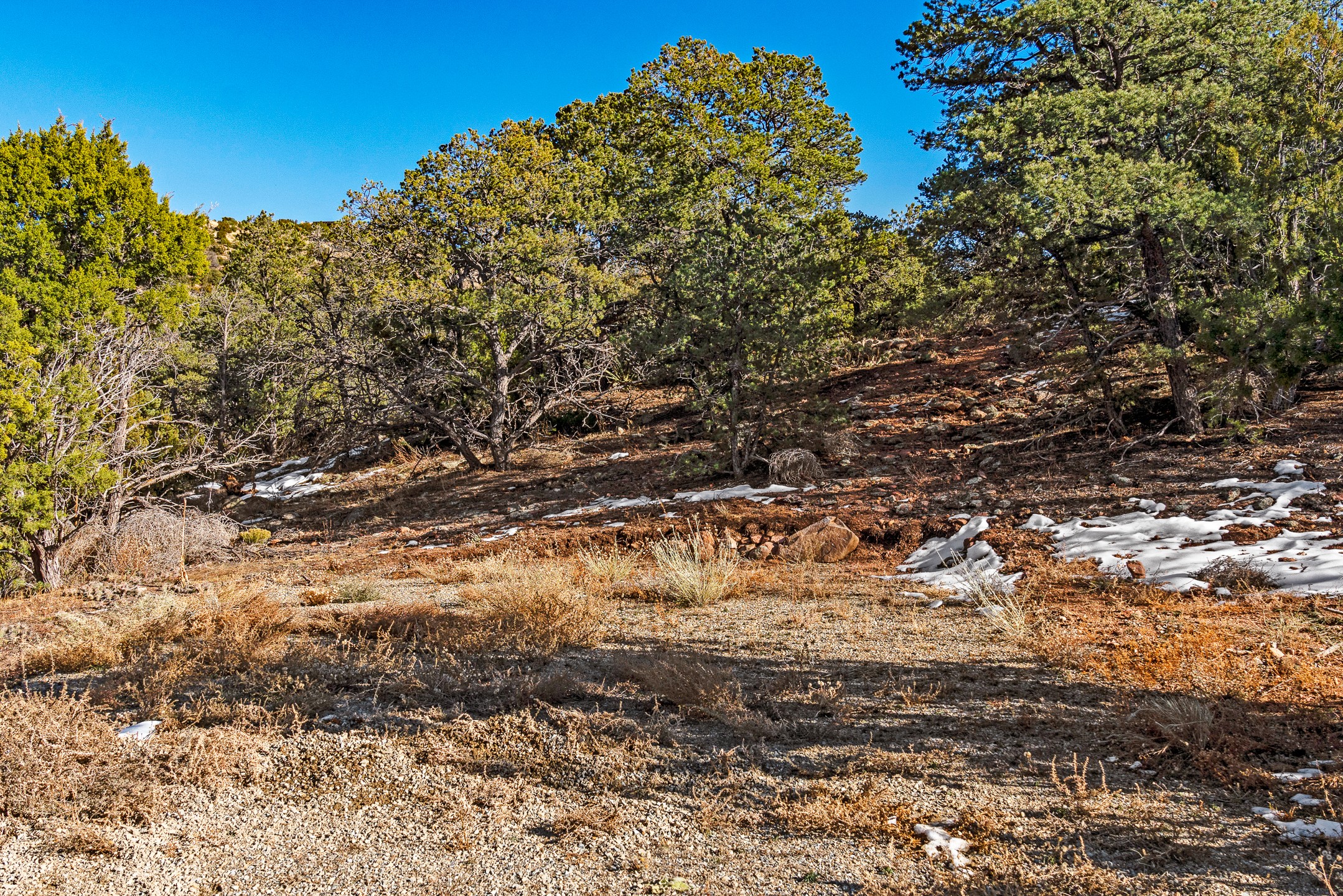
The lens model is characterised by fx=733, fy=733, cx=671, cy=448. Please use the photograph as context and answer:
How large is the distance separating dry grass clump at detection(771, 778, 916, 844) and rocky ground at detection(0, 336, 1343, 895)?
13 mm

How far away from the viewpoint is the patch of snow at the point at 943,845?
2.89 metres

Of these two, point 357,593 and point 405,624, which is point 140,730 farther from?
point 357,593

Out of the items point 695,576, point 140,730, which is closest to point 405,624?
point 140,730

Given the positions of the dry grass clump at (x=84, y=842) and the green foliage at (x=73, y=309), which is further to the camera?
the green foliage at (x=73, y=309)

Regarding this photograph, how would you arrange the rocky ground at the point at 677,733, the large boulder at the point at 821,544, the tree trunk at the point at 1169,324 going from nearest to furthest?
the rocky ground at the point at 677,733, the large boulder at the point at 821,544, the tree trunk at the point at 1169,324

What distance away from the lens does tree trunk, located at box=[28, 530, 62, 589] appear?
9125 mm

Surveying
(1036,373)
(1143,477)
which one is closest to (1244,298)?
(1143,477)

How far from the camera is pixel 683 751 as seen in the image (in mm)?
3930

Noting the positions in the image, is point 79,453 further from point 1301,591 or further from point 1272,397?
point 1272,397

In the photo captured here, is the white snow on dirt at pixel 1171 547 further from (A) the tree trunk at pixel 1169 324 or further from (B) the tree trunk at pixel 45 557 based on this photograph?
(B) the tree trunk at pixel 45 557

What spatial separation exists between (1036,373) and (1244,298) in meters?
6.92

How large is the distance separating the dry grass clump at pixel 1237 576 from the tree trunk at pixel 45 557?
12544 millimetres

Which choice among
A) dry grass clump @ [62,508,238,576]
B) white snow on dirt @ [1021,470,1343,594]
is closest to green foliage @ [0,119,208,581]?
dry grass clump @ [62,508,238,576]

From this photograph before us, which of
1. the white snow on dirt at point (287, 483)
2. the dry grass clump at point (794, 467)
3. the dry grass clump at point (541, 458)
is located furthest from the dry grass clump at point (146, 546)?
the dry grass clump at point (794, 467)
